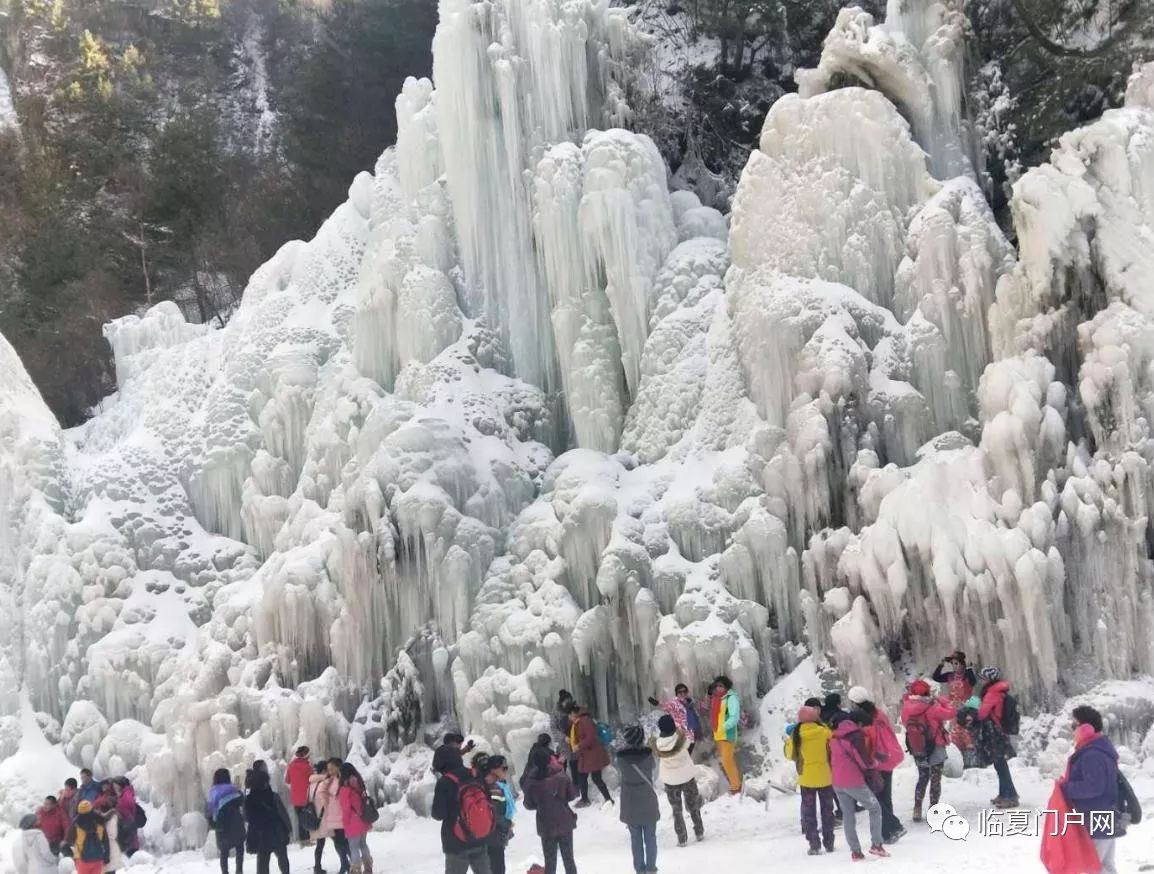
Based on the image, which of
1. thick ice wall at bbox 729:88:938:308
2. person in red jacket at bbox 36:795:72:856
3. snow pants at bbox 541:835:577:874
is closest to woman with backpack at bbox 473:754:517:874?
snow pants at bbox 541:835:577:874

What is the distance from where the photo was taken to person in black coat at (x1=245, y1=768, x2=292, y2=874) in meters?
10.5

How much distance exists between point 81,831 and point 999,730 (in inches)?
296

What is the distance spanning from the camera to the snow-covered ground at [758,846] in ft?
25.6

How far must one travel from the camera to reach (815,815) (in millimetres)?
8906

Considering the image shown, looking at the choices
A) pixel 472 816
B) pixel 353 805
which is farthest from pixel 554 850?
pixel 353 805

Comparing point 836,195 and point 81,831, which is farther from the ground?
point 836,195

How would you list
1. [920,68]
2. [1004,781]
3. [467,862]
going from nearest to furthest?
1. [467,862]
2. [1004,781]
3. [920,68]

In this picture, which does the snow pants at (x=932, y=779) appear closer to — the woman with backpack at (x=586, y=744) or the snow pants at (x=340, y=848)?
the woman with backpack at (x=586, y=744)

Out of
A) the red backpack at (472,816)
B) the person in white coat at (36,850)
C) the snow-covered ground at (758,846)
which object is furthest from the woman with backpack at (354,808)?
the red backpack at (472,816)

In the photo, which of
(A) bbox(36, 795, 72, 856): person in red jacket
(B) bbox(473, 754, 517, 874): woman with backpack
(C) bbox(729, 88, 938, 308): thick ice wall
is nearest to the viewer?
(B) bbox(473, 754, 517, 874): woman with backpack

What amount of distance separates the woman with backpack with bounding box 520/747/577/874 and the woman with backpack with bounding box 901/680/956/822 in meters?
2.73

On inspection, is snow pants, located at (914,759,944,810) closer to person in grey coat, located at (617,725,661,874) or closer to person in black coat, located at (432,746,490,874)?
person in grey coat, located at (617,725,661,874)

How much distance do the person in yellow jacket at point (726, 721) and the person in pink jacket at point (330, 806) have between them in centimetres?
342

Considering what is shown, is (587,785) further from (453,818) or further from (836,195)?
(836,195)
